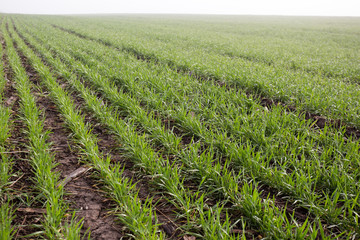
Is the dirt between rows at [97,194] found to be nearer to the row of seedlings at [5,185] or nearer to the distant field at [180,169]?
the distant field at [180,169]

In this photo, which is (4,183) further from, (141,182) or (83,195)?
(141,182)

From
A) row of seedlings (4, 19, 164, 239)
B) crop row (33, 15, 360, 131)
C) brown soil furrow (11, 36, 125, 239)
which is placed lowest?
brown soil furrow (11, 36, 125, 239)

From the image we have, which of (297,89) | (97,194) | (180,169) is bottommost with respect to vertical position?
(97,194)

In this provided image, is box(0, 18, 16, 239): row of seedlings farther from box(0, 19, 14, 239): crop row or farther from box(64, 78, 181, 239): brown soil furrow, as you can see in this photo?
box(64, 78, 181, 239): brown soil furrow

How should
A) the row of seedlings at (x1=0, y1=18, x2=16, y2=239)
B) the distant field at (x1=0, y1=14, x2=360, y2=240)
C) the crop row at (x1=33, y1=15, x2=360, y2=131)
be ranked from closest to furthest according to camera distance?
the row of seedlings at (x1=0, y1=18, x2=16, y2=239) → the distant field at (x1=0, y1=14, x2=360, y2=240) → the crop row at (x1=33, y1=15, x2=360, y2=131)

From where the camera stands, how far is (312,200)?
2.28 meters

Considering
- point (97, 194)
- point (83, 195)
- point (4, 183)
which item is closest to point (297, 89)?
point (97, 194)

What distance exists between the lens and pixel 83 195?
2533 millimetres

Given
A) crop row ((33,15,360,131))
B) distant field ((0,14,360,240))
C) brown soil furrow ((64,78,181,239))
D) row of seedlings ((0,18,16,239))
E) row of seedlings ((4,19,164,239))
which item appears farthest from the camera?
crop row ((33,15,360,131))

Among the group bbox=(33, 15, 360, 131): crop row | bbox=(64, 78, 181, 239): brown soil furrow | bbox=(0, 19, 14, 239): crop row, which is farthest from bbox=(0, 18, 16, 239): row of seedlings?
bbox=(33, 15, 360, 131): crop row

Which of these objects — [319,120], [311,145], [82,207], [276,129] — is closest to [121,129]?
[82,207]

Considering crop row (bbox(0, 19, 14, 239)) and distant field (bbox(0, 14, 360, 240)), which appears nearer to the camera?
crop row (bbox(0, 19, 14, 239))

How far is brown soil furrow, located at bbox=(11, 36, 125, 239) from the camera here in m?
2.14

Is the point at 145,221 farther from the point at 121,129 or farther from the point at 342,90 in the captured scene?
the point at 342,90
